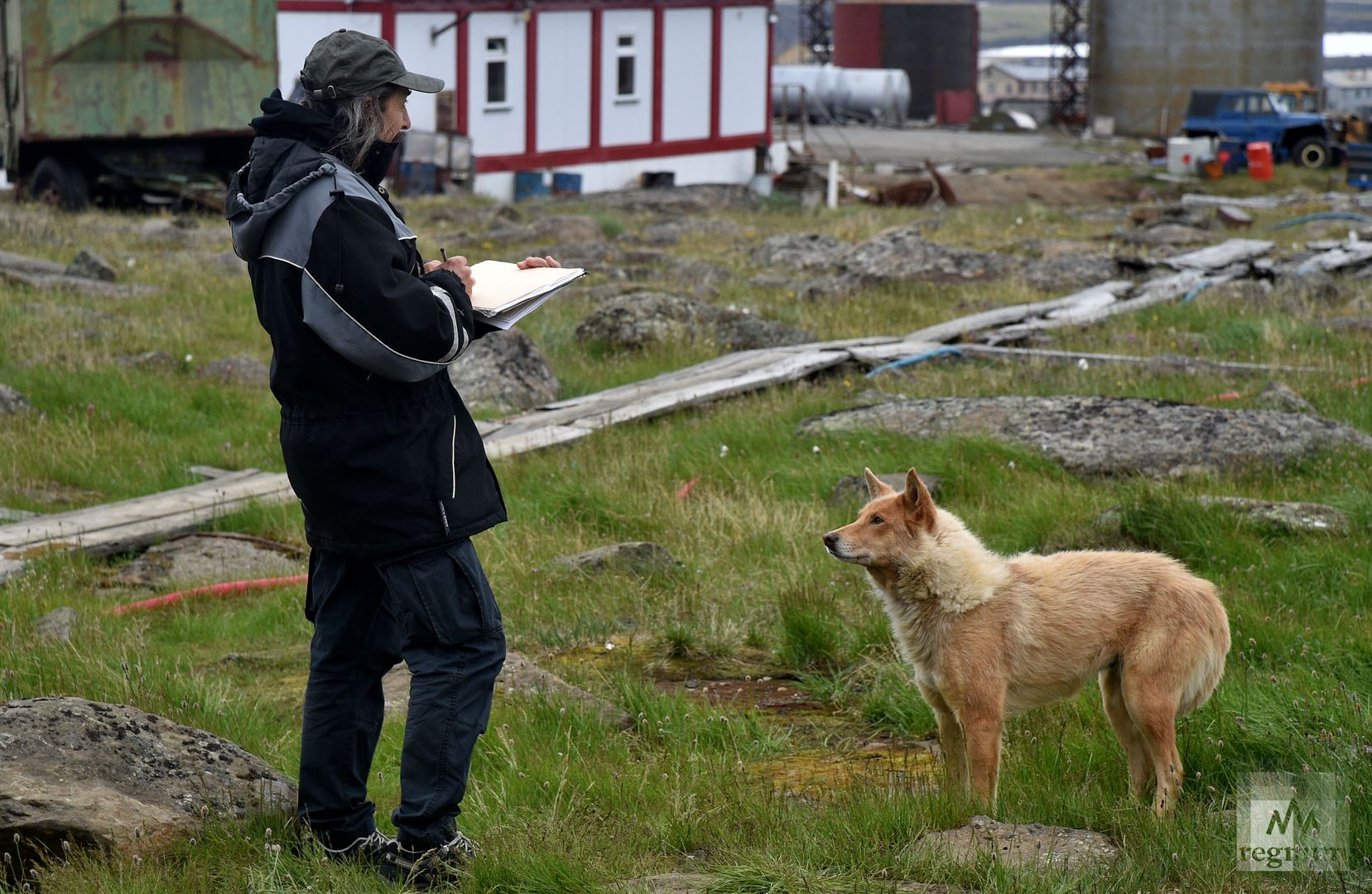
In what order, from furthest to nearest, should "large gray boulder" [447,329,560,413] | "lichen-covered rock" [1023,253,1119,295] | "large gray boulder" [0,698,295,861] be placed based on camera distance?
"lichen-covered rock" [1023,253,1119,295] < "large gray boulder" [447,329,560,413] < "large gray boulder" [0,698,295,861]

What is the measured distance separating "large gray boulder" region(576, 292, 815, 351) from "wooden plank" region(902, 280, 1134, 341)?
3.69 feet

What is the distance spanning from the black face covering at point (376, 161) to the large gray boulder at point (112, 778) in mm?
1716

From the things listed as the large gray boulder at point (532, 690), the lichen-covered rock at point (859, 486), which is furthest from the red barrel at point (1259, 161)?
the large gray boulder at point (532, 690)

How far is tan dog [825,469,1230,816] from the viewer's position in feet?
13.4

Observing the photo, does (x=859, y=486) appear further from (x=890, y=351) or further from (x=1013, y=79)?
(x=1013, y=79)

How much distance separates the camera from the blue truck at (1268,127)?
3500cm

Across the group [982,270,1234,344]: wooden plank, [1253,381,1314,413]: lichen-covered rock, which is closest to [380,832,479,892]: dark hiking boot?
[1253,381,1314,413]: lichen-covered rock

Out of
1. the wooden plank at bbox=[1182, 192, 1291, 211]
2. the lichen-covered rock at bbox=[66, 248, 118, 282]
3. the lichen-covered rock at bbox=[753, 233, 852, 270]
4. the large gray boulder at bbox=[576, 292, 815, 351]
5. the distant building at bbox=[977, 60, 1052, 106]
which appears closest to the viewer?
the large gray boulder at bbox=[576, 292, 815, 351]

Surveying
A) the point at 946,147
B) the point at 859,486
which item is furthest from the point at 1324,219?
the point at 946,147

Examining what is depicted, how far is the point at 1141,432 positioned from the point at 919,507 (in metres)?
4.37

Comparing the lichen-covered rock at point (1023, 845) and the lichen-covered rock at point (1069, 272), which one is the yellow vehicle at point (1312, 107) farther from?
the lichen-covered rock at point (1023, 845)

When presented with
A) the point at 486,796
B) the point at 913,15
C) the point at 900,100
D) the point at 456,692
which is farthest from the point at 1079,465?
the point at 913,15

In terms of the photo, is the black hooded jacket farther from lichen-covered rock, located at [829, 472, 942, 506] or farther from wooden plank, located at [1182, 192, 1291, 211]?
wooden plank, located at [1182, 192, 1291, 211]

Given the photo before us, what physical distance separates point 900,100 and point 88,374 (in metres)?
48.6
